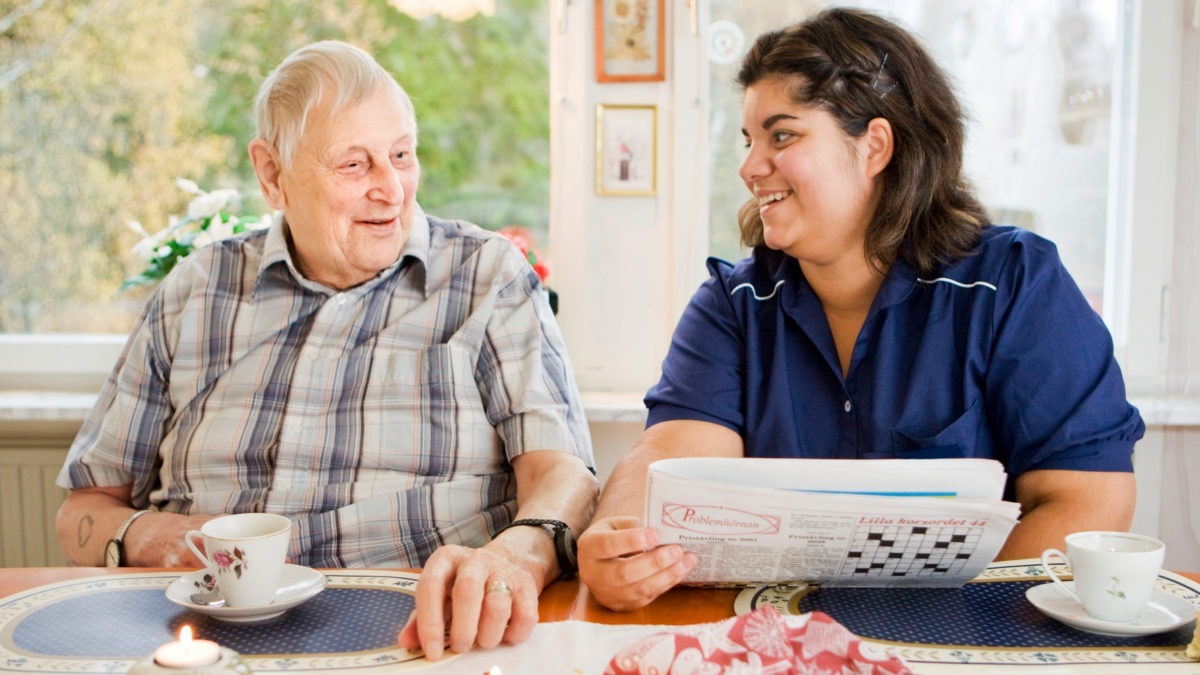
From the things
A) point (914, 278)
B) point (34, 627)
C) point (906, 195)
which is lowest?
point (34, 627)

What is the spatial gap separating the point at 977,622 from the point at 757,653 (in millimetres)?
288

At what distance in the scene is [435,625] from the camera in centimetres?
96

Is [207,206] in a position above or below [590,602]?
above

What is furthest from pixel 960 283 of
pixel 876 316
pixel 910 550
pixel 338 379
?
pixel 338 379

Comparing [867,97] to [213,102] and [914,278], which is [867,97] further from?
[213,102]

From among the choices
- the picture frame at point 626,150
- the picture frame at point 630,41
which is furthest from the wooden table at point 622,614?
the picture frame at point 630,41

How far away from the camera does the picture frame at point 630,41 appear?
7.91 ft

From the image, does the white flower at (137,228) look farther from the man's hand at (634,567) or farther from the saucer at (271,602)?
the man's hand at (634,567)

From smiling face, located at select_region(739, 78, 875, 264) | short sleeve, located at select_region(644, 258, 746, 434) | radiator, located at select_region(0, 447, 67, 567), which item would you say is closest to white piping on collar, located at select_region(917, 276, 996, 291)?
smiling face, located at select_region(739, 78, 875, 264)

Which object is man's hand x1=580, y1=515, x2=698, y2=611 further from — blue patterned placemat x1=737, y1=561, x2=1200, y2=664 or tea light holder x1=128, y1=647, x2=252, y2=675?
tea light holder x1=128, y1=647, x2=252, y2=675

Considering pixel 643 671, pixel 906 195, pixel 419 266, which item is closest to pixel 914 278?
A: pixel 906 195

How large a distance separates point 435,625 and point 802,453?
712 mm

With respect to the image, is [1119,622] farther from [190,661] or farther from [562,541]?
[190,661]

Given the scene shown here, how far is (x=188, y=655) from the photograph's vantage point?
73 centimetres
